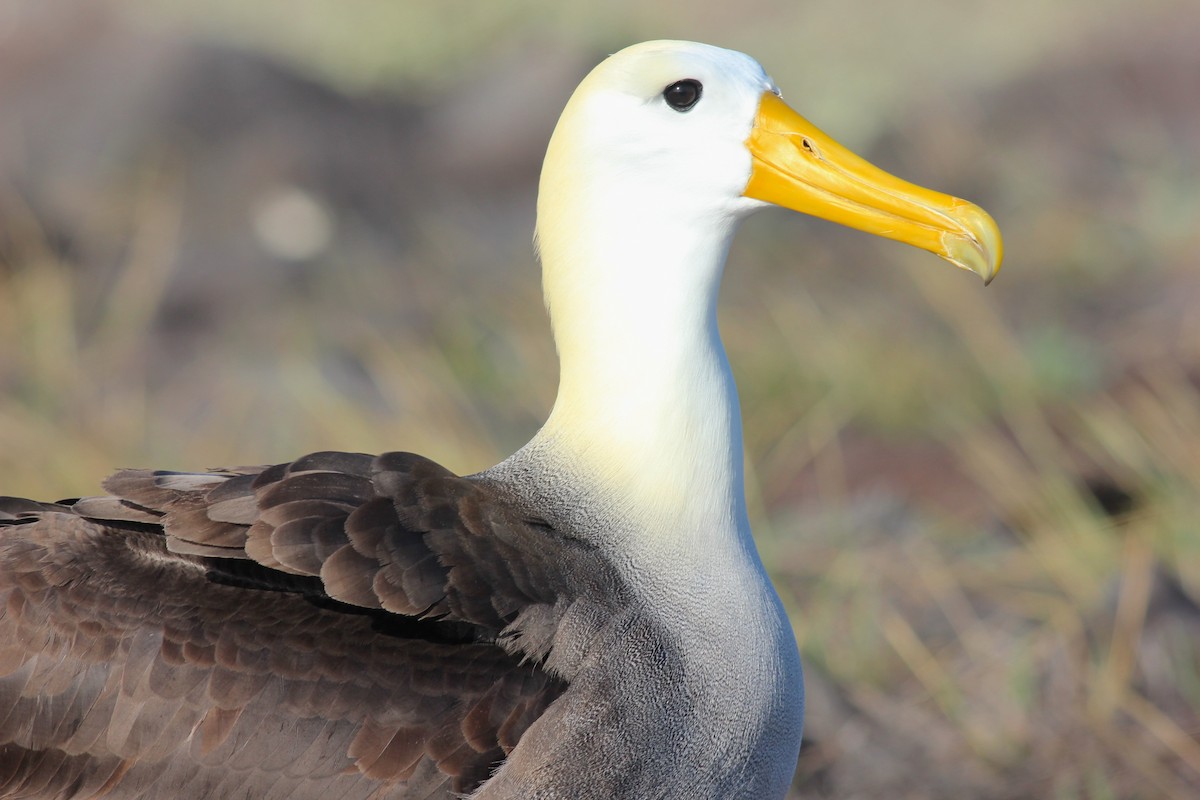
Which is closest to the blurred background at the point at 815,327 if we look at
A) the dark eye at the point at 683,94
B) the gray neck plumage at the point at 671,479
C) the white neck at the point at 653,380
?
the gray neck plumage at the point at 671,479

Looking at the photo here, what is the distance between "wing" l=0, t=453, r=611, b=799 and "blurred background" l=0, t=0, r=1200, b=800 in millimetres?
2008

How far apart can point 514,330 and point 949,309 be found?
7.05 feet

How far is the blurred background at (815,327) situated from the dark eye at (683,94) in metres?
2.14

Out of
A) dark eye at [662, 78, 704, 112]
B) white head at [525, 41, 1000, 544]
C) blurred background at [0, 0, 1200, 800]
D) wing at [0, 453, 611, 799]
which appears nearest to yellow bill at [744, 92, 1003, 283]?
white head at [525, 41, 1000, 544]

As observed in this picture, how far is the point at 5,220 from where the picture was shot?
9312 millimetres

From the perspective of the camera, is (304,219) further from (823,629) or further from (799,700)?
(799,700)

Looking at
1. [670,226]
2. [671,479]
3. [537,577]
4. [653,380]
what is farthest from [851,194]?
[537,577]

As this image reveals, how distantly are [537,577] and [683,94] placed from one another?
104cm

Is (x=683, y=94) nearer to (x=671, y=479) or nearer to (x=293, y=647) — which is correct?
(x=671, y=479)

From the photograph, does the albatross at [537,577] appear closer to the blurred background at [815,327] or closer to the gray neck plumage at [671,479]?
the gray neck plumage at [671,479]

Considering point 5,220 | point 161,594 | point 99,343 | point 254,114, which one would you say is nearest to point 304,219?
point 254,114

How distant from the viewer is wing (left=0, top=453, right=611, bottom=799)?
104 inches

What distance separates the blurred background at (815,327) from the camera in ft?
15.5

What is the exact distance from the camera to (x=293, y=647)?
8.77 feet
